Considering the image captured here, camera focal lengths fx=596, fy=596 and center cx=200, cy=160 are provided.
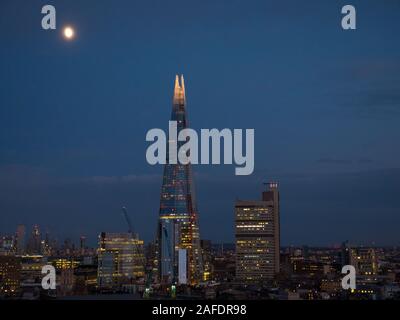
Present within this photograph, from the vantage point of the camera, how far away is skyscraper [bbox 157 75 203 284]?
69.9 ft

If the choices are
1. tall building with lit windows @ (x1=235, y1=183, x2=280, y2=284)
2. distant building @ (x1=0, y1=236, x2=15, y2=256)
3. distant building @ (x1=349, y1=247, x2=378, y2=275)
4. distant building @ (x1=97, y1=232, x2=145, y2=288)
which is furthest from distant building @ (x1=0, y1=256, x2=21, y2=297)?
distant building @ (x1=349, y1=247, x2=378, y2=275)

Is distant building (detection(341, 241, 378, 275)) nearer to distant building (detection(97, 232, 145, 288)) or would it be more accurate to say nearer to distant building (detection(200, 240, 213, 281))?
distant building (detection(200, 240, 213, 281))

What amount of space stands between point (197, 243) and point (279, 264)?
10.4 ft

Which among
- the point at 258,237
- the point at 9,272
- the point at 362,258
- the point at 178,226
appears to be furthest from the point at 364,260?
the point at 178,226

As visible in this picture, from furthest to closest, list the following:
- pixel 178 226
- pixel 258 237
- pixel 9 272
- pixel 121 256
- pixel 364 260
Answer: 1. pixel 178 226
2. pixel 258 237
3. pixel 121 256
4. pixel 364 260
5. pixel 9 272

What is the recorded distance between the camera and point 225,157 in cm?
503

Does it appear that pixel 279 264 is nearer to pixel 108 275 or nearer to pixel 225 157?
pixel 108 275

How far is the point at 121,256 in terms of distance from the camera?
870 inches

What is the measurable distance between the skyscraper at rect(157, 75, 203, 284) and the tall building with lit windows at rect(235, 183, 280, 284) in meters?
1.60

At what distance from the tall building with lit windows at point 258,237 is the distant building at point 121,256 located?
3.83m

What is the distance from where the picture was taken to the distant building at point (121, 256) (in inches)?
823

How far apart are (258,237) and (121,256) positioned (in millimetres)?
5150

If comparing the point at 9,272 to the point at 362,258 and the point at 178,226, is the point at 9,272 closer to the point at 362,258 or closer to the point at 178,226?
the point at 362,258
